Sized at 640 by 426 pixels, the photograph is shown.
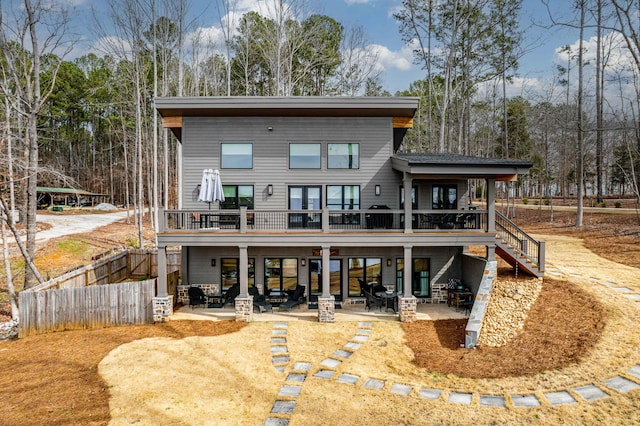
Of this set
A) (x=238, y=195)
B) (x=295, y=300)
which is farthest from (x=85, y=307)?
(x=295, y=300)

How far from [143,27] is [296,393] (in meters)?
20.8

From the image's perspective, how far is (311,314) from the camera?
12.2m

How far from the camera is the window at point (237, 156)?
13.6m

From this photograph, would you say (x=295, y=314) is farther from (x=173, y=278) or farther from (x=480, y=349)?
(x=480, y=349)

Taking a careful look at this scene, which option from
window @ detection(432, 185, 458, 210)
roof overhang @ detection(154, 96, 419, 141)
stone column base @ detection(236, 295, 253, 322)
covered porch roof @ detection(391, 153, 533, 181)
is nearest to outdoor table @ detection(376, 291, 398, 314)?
window @ detection(432, 185, 458, 210)

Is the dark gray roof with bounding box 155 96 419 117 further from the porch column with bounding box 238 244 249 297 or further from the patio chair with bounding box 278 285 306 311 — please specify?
the patio chair with bounding box 278 285 306 311

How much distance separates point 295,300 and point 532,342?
7.57 m

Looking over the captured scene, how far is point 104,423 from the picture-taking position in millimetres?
6164

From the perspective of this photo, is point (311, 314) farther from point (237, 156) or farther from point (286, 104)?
point (286, 104)

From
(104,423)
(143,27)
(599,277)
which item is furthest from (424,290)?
(143,27)

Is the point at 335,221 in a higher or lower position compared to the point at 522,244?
higher

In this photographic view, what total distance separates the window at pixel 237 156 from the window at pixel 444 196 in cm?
770

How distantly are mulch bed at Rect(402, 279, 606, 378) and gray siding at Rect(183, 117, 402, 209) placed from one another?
236 inches

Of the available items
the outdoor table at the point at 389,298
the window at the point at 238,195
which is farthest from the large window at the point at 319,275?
the window at the point at 238,195
